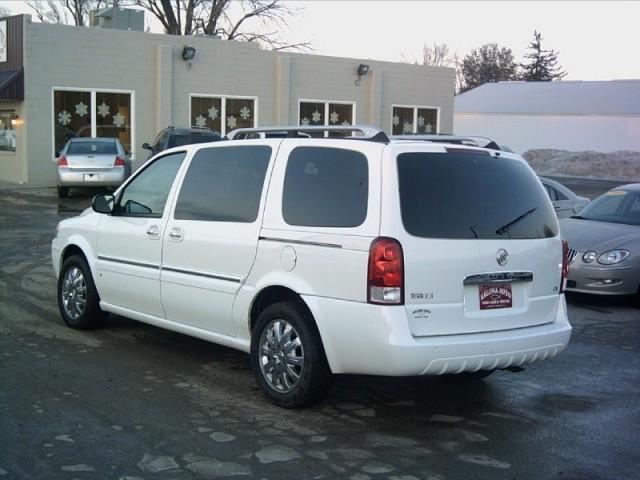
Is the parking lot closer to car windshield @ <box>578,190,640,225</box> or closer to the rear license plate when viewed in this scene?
the rear license plate

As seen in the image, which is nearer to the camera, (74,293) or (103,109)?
(74,293)

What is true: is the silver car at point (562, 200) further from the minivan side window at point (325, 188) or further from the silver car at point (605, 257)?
the minivan side window at point (325, 188)

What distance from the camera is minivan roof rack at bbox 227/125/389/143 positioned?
5.98 metres

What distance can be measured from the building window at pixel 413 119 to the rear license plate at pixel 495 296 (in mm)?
27896

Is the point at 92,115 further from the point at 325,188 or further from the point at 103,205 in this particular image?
the point at 325,188

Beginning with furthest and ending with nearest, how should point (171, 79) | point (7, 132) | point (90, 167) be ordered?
point (171, 79) → point (7, 132) → point (90, 167)

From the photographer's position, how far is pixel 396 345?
5.37 meters

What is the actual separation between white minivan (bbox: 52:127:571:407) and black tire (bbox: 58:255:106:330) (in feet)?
4.17

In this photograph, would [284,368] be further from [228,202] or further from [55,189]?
[55,189]

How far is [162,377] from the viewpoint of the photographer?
6.74 m

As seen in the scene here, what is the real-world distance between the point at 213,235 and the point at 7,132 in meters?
21.5

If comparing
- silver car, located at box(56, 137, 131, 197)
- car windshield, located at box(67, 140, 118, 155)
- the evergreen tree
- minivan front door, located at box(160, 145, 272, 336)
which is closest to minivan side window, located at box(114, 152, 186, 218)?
minivan front door, located at box(160, 145, 272, 336)

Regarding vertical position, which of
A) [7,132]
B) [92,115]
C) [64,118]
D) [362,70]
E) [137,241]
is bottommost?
[137,241]

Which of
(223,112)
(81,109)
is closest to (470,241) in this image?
(81,109)
